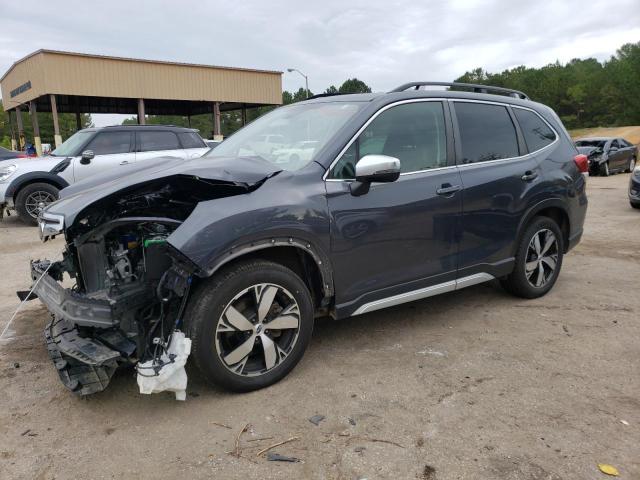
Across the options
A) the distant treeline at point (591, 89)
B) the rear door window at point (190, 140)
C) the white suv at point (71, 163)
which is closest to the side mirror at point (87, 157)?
the white suv at point (71, 163)

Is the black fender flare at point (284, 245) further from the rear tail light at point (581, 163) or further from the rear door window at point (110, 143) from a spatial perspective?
the rear door window at point (110, 143)

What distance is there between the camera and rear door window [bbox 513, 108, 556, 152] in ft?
15.1

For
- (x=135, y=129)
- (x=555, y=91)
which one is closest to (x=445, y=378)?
(x=135, y=129)

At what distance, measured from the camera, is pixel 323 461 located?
2.51m

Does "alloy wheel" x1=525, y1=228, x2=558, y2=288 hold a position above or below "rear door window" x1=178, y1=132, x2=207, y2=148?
below

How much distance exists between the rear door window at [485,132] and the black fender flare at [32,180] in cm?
803

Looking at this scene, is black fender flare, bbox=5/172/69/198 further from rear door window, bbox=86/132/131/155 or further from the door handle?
the door handle

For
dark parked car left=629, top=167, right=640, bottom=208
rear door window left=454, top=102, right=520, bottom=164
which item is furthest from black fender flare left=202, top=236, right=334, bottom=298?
dark parked car left=629, top=167, right=640, bottom=208

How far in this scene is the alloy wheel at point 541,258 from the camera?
4.64m

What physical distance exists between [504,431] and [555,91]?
232ft

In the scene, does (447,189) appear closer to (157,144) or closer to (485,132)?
(485,132)

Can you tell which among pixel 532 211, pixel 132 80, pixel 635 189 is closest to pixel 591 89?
pixel 132 80

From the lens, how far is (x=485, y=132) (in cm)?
423

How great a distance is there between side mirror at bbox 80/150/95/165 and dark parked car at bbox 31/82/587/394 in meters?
5.67
